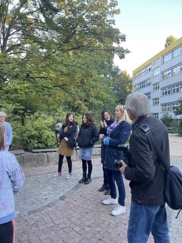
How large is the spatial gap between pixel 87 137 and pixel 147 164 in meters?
3.83

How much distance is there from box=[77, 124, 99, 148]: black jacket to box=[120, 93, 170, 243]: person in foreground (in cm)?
347

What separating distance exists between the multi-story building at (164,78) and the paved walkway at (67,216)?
31.9 metres

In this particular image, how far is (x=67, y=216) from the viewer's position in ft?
13.3

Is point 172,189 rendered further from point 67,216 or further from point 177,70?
point 177,70

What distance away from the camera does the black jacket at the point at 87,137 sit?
5762 millimetres

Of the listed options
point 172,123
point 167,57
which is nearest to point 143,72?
point 167,57

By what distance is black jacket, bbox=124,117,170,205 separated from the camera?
200 centimetres

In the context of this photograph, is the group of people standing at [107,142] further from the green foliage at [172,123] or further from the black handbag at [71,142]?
the green foliage at [172,123]

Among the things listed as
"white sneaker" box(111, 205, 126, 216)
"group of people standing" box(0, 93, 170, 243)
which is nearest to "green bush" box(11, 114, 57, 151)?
"white sneaker" box(111, 205, 126, 216)

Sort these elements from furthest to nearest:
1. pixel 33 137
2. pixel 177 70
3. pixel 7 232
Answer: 1. pixel 177 70
2. pixel 33 137
3. pixel 7 232

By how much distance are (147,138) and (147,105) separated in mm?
370

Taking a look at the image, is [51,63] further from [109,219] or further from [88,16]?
[109,219]

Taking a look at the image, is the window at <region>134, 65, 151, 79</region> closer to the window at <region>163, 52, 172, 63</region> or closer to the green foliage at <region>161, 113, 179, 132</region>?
the window at <region>163, 52, 172, 63</region>

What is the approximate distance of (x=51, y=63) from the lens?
811 cm
